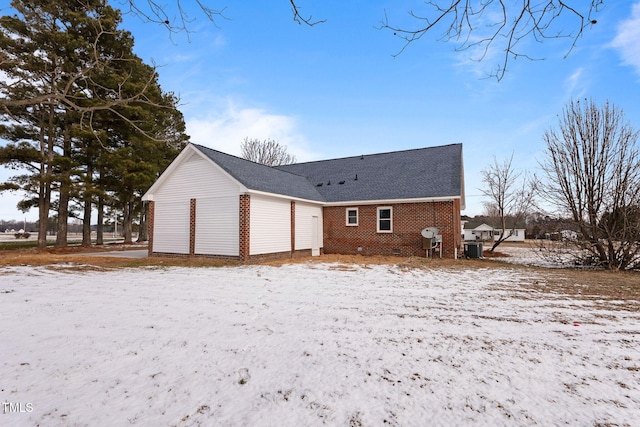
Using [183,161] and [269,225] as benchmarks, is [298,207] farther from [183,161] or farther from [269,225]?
[183,161]

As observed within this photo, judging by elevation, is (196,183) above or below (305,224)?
above

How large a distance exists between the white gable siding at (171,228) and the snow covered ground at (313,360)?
815cm

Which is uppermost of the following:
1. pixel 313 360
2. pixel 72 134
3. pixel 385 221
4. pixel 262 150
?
pixel 262 150

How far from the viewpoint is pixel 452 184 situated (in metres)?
16.5

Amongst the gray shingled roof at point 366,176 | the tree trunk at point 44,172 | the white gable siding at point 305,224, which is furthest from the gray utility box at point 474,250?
the tree trunk at point 44,172

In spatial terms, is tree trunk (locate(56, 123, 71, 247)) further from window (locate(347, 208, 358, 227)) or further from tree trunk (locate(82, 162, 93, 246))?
window (locate(347, 208, 358, 227))

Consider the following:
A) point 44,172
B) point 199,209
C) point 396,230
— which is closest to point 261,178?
point 199,209

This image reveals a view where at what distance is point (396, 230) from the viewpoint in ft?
56.6

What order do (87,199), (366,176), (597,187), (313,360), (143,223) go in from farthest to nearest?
(143,223), (87,199), (366,176), (597,187), (313,360)

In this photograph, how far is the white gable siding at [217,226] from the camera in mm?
13766

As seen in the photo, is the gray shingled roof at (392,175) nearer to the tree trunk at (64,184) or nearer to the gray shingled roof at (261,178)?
the gray shingled roof at (261,178)

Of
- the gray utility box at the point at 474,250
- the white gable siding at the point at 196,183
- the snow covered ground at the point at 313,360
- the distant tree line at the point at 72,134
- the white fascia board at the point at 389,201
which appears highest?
the distant tree line at the point at 72,134

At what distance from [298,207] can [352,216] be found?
360 cm

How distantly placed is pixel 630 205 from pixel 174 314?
16775 millimetres
